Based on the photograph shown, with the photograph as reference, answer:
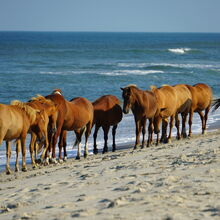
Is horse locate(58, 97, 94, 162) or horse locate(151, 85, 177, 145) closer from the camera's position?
horse locate(58, 97, 94, 162)

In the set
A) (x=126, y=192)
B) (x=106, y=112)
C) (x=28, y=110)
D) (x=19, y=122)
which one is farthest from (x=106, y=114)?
(x=126, y=192)

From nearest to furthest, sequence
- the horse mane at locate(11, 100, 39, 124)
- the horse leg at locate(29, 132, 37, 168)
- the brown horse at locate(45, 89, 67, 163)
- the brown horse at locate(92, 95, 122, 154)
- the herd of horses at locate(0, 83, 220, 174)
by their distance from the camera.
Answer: the herd of horses at locate(0, 83, 220, 174) → the horse mane at locate(11, 100, 39, 124) → the horse leg at locate(29, 132, 37, 168) → the brown horse at locate(45, 89, 67, 163) → the brown horse at locate(92, 95, 122, 154)

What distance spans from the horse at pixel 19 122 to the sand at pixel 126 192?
42.5 inches

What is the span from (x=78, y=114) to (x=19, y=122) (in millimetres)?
2579

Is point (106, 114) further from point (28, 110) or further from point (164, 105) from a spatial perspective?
point (28, 110)

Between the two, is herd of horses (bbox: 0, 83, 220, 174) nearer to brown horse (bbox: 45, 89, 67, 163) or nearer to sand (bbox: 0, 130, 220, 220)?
brown horse (bbox: 45, 89, 67, 163)

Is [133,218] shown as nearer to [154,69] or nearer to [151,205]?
[151,205]

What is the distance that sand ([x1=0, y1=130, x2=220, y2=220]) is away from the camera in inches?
237

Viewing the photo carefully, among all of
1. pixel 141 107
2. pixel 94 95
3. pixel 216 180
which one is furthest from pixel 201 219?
pixel 94 95

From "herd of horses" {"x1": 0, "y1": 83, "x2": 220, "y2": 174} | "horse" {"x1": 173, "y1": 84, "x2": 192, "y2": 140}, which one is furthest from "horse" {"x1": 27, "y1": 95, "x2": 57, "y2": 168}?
"horse" {"x1": 173, "y1": 84, "x2": 192, "y2": 140}

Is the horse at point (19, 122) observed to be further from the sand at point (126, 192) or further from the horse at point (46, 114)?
the sand at point (126, 192)

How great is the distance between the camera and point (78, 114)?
43.2ft

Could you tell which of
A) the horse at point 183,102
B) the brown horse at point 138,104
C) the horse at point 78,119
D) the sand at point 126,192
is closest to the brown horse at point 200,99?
the horse at point 183,102

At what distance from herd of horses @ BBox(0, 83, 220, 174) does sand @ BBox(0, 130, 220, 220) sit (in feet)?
4.99
